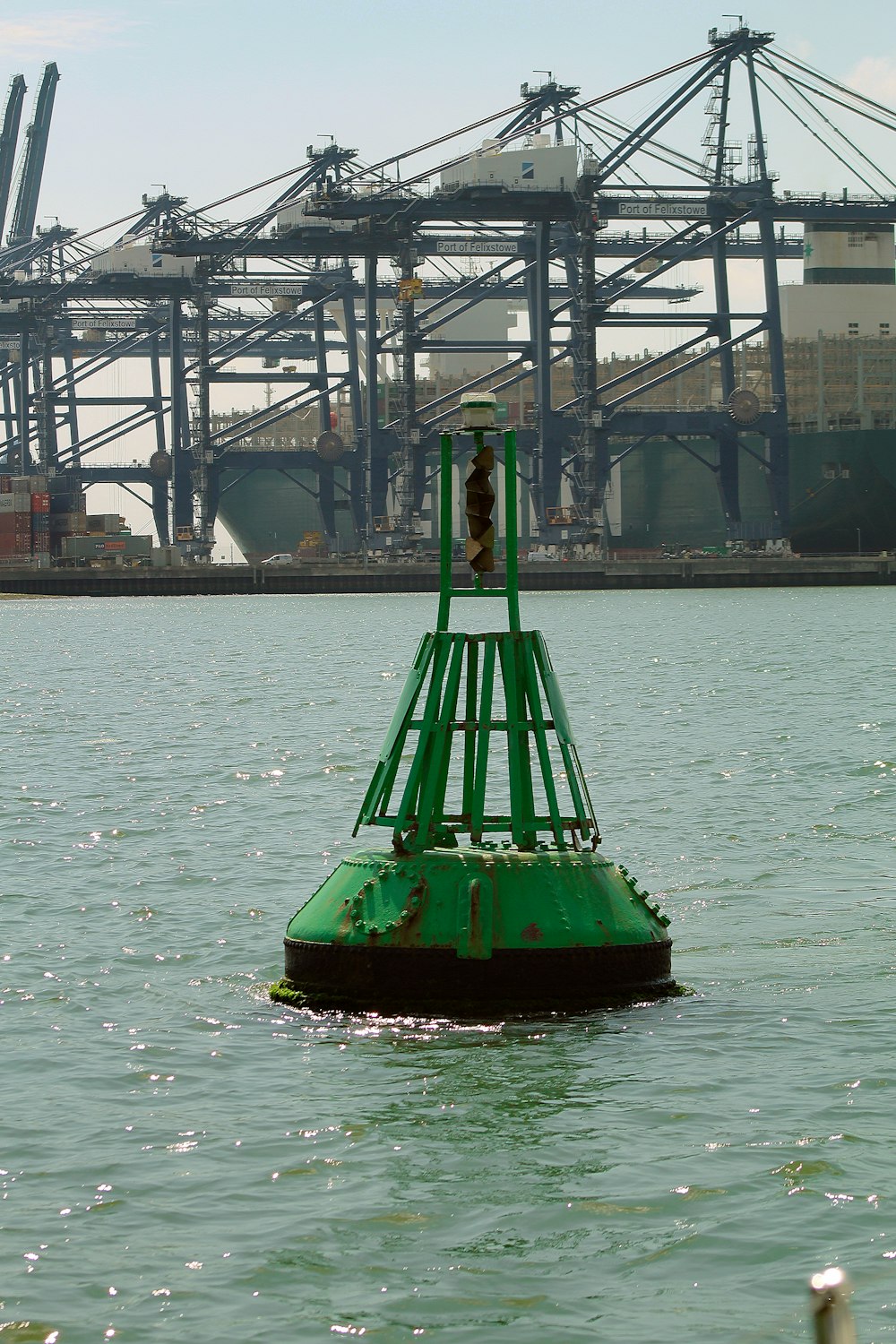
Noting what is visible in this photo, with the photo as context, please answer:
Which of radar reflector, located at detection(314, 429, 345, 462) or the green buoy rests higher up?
radar reflector, located at detection(314, 429, 345, 462)

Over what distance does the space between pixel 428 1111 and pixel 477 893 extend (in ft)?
7.58

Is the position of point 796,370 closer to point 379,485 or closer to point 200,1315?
point 379,485

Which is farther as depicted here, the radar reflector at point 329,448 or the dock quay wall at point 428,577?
the radar reflector at point 329,448

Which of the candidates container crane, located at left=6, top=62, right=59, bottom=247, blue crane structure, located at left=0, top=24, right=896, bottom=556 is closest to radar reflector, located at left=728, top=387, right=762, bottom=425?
blue crane structure, located at left=0, top=24, right=896, bottom=556

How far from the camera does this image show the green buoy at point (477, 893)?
44.8 feet

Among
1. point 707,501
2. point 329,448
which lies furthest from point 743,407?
point 329,448

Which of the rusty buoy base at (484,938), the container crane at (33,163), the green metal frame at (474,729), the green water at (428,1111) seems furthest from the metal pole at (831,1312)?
the container crane at (33,163)

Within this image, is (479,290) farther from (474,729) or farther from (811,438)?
(474,729)

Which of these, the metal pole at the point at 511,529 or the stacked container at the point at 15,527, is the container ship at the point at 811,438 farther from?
the metal pole at the point at 511,529

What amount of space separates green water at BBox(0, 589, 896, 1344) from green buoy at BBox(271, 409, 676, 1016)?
328 mm

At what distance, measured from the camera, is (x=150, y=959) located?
1641 centimetres

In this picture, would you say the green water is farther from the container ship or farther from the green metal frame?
the container ship

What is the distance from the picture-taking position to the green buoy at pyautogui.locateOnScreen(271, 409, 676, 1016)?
13641 mm

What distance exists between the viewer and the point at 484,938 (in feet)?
44.5
